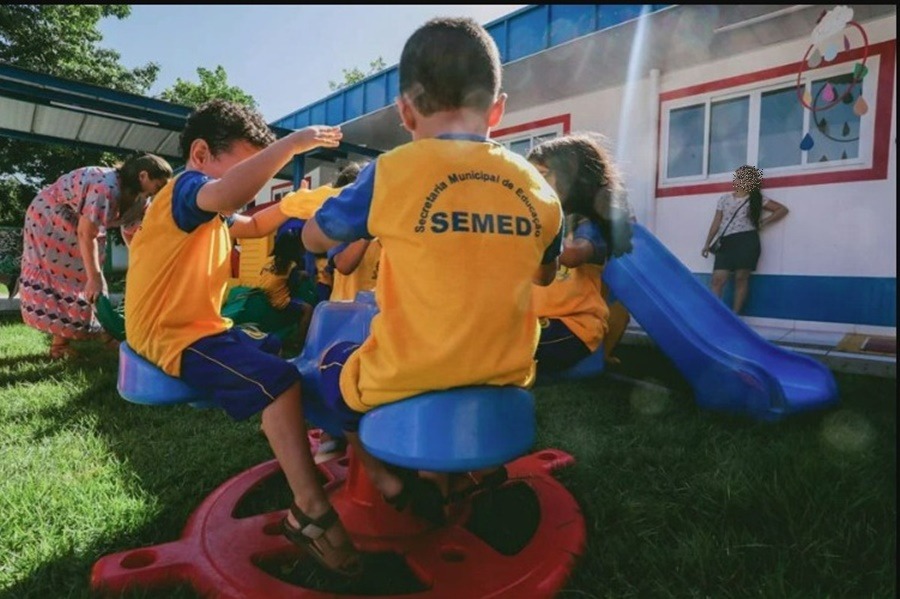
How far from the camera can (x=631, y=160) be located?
6.50m

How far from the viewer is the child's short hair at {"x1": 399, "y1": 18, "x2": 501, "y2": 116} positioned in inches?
49.6

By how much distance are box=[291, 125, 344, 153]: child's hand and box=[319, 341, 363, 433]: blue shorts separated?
1.71 ft

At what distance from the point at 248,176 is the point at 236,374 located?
507 millimetres

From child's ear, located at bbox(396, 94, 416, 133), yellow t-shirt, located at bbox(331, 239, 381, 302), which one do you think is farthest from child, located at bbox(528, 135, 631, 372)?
yellow t-shirt, located at bbox(331, 239, 381, 302)

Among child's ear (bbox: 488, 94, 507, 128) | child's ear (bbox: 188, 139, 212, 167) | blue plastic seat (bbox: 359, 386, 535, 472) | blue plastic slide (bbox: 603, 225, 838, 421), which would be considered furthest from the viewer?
blue plastic slide (bbox: 603, 225, 838, 421)

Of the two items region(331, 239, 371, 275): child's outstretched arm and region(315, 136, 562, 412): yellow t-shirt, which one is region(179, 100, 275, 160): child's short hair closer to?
region(315, 136, 562, 412): yellow t-shirt

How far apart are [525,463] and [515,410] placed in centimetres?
108

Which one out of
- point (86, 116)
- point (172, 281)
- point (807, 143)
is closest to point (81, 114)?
point (86, 116)

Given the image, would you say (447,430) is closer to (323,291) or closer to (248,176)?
(248,176)

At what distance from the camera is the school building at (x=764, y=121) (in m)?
4.94

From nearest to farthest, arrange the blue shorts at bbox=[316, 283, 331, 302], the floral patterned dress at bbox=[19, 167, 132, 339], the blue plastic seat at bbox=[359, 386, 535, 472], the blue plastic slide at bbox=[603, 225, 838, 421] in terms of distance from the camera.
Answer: the blue plastic seat at bbox=[359, 386, 535, 472] < the blue plastic slide at bbox=[603, 225, 838, 421] < the floral patterned dress at bbox=[19, 167, 132, 339] < the blue shorts at bbox=[316, 283, 331, 302]

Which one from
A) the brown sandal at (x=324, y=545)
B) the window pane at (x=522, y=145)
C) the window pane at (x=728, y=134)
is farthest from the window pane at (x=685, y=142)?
the brown sandal at (x=324, y=545)

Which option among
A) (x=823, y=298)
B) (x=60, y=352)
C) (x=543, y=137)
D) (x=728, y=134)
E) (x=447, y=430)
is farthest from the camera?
(x=543, y=137)

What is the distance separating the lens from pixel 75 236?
4.32 metres
